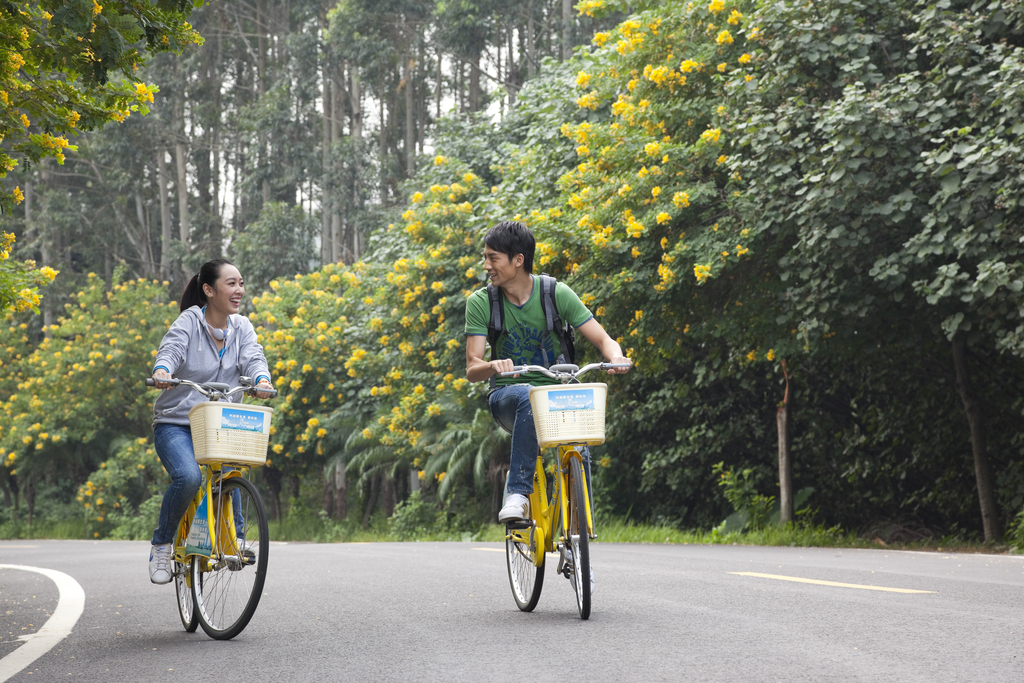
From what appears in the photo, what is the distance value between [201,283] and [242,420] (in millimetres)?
1039

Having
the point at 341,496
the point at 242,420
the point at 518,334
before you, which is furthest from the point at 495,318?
the point at 341,496

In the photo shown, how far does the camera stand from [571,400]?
5141mm

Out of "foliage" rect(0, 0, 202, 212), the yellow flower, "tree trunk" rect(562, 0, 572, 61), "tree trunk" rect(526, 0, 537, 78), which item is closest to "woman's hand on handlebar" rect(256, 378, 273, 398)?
"foliage" rect(0, 0, 202, 212)

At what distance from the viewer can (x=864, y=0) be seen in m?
12.2

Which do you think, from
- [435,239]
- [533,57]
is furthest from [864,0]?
[533,57]

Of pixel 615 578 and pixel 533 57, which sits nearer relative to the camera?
pixel 615 578


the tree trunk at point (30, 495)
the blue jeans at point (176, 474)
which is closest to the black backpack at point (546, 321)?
the blue jeans at point (176, 474)

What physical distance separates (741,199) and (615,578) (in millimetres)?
6051

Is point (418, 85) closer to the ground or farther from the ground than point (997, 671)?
farther from the ground

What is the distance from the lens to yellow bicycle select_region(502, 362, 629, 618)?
514 cm

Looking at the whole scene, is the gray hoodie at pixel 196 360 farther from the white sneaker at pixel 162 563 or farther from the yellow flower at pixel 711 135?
the yellow flower at pixel 711 135

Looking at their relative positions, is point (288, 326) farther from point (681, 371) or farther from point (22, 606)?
point (22, 606)

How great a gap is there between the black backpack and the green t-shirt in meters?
0.02

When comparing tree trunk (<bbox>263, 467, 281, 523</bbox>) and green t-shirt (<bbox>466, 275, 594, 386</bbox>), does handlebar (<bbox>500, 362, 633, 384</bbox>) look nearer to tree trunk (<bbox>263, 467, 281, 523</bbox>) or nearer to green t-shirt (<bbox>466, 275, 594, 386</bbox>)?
green t-shirt (<bbox>466, 275, 594, 386</bbox>)
